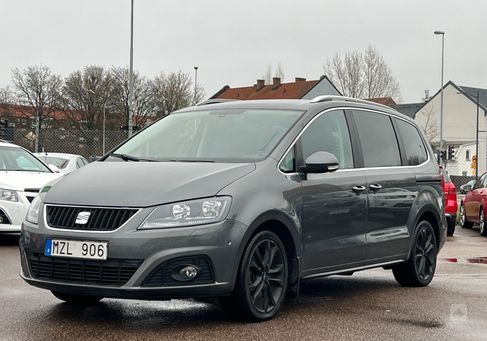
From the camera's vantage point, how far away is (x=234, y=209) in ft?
17.9

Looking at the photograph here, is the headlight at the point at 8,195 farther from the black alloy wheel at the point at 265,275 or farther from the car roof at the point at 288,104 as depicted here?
the black alloy wheel at the point at 265,275

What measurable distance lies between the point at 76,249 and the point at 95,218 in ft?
0.80

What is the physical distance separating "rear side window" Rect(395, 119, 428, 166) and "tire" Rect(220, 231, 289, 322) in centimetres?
267

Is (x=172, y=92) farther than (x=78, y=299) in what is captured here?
Yes

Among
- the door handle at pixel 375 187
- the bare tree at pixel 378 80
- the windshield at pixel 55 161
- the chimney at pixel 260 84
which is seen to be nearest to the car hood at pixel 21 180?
the door handle at pixel 375 187

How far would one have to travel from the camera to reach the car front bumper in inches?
205

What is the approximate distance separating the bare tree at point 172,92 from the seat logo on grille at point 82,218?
198 ft

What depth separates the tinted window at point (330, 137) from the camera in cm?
661

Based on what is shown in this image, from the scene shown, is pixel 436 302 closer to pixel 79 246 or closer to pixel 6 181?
pixel 79 246

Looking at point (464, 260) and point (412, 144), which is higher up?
point (412, 144)

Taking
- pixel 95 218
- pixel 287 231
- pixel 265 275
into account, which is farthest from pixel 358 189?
pixel 95 218

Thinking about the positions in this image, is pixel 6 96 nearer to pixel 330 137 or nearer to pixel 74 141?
pixel 74 141

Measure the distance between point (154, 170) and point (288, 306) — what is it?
5.77 ft

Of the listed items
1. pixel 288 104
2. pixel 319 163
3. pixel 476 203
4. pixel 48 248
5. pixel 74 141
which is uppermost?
pixel 288 104
